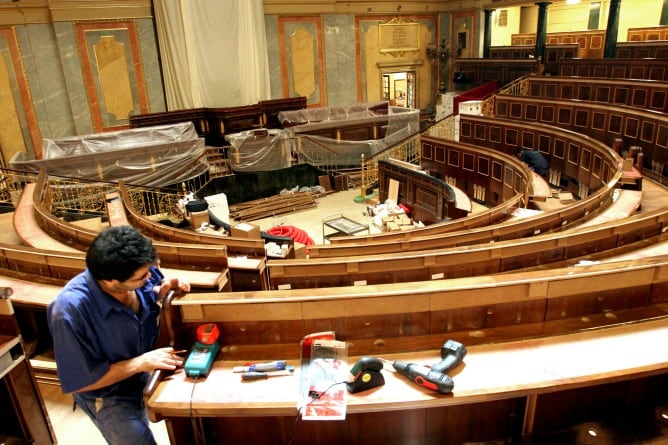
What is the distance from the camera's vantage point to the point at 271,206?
9.75m

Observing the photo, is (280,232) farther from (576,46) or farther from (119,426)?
(576,46)

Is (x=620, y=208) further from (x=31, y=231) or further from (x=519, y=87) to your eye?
(x=519, y=87)

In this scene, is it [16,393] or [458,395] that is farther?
[16,393]

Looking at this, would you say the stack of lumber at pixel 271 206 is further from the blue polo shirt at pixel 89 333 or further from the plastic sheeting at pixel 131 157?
the blue polo shirt at pixel 89 333

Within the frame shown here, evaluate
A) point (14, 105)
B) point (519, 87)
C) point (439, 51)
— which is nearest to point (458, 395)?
point (519, 87)

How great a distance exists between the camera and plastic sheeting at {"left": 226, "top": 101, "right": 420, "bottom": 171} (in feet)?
33.6

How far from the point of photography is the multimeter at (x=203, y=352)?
1792 millimetres

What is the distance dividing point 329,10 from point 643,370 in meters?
13.9

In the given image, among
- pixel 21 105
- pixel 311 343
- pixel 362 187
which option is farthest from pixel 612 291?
pixel 21 105

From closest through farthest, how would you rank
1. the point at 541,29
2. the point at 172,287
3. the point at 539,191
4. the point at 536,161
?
the point at 172,287
the point at 539,191
the point at 536,161
the point at 541,29

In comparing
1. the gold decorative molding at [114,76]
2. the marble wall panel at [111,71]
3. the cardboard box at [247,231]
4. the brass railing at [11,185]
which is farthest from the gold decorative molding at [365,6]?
the cardboard box at [247,231]

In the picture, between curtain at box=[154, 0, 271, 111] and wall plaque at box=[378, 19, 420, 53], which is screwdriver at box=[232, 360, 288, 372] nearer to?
curtain at box=[154, 0, 271, 111]

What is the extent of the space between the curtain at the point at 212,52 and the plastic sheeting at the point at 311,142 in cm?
153

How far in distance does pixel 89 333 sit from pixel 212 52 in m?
11.8
